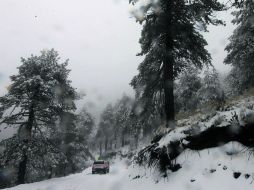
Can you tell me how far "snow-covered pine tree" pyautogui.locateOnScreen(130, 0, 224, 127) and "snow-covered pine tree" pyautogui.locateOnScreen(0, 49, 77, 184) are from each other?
10.7 meters

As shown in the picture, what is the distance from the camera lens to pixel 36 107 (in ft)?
87.8

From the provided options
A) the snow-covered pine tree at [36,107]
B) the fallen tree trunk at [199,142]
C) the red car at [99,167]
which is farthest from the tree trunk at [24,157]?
the fallen tree trunk at [199,142]

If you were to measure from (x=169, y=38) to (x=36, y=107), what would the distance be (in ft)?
45.1

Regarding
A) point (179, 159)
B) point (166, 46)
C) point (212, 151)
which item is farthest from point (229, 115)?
point (166, 46)

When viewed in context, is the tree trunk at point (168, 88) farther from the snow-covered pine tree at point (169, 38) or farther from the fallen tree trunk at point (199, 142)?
the fallen tree trunk at point (199, 142)

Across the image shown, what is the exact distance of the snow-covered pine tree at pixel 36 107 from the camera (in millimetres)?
25094

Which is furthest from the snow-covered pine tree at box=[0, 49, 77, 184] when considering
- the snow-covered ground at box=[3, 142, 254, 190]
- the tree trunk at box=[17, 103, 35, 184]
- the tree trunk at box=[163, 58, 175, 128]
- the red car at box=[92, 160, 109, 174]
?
the snow-covered ground at box=[3, 142, 254, 190]

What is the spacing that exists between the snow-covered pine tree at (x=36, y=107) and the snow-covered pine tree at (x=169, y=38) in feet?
35.0

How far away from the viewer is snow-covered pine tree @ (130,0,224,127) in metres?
17.2

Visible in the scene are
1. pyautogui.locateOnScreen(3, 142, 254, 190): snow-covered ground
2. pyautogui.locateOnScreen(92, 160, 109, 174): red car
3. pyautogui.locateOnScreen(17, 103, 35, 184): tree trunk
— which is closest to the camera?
pyautogui.locateOnScreen(3, 142, 254, 190): snow-covered ground

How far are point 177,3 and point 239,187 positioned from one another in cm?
1195

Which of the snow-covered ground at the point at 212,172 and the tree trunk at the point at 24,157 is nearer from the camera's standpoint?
the snow-covered ground at the point at 212,172

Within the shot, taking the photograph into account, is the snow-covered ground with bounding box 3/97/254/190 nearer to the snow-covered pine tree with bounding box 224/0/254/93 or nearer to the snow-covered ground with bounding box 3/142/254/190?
the snow-covered ground with bounding box 3/142/254/190

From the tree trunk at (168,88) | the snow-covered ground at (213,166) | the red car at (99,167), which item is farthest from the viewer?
the red car at (99,167)
